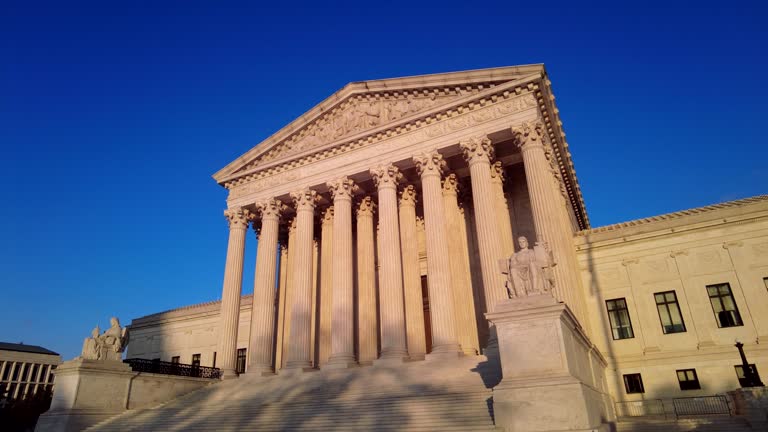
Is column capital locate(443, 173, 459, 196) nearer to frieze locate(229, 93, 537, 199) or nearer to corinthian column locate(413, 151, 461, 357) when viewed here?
corinthian column locate(413, 151, 461, 357)

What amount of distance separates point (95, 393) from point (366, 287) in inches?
549

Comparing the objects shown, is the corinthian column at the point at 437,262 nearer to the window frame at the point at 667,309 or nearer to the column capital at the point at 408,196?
the column capital at the point at 408,196

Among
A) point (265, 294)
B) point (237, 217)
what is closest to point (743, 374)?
point (265, 294)

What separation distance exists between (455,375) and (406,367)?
3.17m

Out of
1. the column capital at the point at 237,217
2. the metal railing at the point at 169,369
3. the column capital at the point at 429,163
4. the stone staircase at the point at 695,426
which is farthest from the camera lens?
the column capital at the point at 237,217

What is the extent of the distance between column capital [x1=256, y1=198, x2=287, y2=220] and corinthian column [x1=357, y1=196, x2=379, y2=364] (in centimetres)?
518

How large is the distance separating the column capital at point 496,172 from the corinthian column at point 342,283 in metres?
8.01

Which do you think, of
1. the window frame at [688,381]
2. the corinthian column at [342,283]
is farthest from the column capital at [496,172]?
the window frame at [688,381]

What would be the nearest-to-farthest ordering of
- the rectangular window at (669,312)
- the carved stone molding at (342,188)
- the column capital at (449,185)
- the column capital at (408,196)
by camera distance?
the rectangular window at (669,312), the column capital at (449,185), the carved stone molding at (342,188), the column capital at (408,196)

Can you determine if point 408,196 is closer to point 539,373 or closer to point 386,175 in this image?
point 386,175

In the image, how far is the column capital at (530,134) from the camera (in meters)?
23.3

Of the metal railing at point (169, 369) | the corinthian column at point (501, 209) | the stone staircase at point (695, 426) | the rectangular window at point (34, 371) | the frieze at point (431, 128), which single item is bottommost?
the stone staircase at point (695, 426)

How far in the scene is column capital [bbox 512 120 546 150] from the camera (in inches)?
918

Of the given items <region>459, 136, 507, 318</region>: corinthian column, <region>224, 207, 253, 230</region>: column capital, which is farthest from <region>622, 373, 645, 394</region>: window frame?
<region>224, 207, 253, 230</region>: column capital
